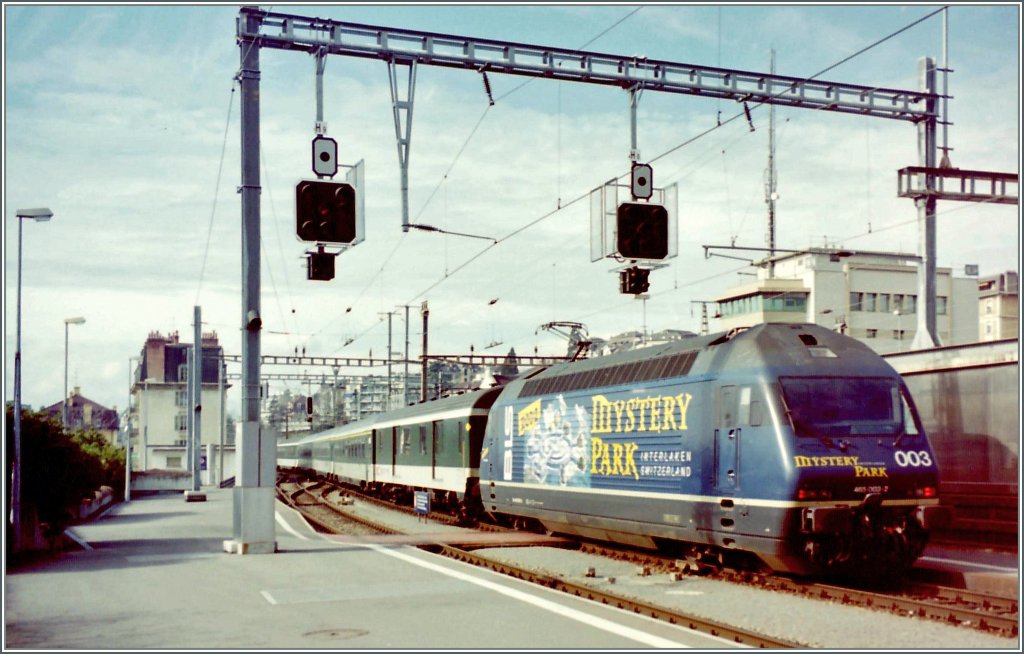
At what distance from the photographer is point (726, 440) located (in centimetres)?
1536

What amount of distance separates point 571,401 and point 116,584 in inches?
346

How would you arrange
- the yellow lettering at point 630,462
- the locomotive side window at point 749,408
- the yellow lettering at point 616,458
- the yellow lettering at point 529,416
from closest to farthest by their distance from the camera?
1. the locomotive side window at point 749,408
2. the yellow lettering at point 630,462
3. the yellow lettering at point 616,458
4. the yellow lettering at point 529,416

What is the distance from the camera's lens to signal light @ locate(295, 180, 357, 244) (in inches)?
630

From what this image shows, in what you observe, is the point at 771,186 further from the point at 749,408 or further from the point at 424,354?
the point at 749,408

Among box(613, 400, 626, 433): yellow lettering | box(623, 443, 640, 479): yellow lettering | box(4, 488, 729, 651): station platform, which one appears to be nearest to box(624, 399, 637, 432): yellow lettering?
box(613, 400, 626, 433): yellow lettering

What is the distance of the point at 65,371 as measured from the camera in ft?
132

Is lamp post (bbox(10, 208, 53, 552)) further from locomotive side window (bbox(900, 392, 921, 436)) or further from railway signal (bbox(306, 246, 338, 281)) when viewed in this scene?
locomotive side window (bbox(900, 392, 921, 436))

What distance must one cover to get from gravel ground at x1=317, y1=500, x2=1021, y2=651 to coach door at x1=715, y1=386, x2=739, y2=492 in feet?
4.75

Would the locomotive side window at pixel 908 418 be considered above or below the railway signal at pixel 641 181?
below

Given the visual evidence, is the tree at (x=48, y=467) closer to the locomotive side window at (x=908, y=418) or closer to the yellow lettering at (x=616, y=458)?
the yellow lettering at (x=616, y=458)

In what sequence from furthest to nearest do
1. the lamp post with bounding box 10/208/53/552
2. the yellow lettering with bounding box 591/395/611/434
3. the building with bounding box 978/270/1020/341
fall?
1. the building with bounding box 978/270/1020/341
2. the lamp post with bounding box 10/208/53/552
3. the yellow lettering with bounding box 591/395/611/434

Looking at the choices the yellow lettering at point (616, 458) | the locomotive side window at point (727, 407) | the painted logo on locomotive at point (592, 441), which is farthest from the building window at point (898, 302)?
the locomotive side window at point (727, 407)

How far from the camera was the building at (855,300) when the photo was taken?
62906 millimetres

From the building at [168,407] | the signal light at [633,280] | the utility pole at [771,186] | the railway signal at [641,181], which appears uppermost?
the utility pole at [771,186]
